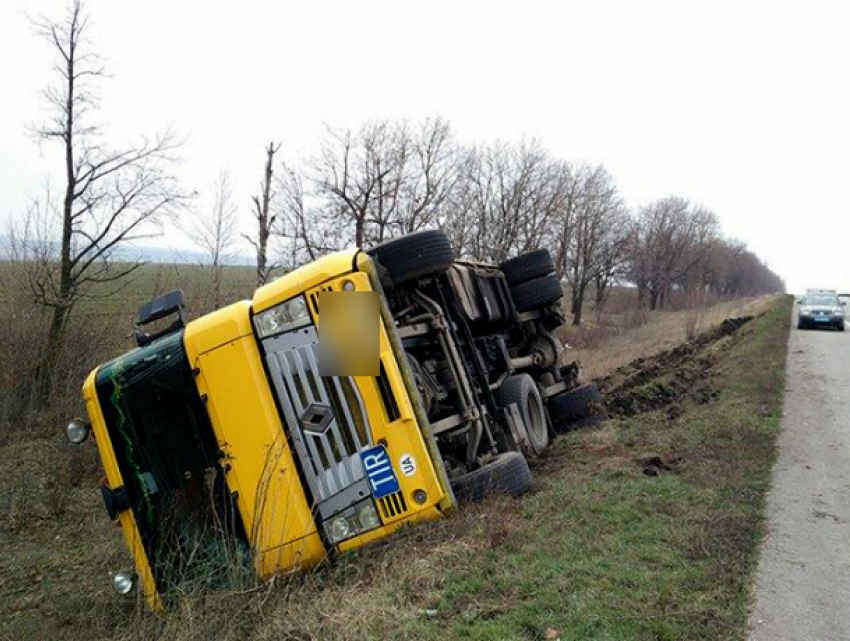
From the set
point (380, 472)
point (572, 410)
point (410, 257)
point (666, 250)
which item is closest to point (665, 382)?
point (572, 410)

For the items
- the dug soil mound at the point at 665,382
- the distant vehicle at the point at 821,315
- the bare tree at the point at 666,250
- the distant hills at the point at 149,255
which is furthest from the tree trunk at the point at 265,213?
the bare tree at the point at 666,250

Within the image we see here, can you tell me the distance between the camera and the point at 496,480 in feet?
15.9

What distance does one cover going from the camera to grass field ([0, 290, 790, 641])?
324 centimetres

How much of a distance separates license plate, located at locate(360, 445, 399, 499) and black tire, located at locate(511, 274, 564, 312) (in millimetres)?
4623

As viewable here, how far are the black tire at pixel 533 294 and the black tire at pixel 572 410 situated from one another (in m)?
1.20

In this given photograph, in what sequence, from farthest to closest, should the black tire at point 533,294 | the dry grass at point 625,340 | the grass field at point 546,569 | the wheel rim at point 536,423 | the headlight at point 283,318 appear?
the dry grass at point 625,340
the black tire at point 533,294
the wheel rim at point 536,423
the headlight at point 283,318
the grass field at point 546,569

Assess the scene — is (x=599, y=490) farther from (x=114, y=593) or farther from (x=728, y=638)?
(x=114, y=593)

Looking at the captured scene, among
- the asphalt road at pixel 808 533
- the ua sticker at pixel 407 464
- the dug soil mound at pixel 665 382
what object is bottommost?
the asphalt road at pixel 808 533

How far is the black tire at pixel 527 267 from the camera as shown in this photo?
8367 mm

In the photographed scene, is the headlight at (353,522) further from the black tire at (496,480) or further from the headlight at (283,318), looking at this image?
the headlight at (283,318)

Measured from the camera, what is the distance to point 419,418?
13.6 feet

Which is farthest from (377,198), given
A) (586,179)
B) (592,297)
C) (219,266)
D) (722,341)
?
(592,297)

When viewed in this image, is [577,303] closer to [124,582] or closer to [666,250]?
[666,250]

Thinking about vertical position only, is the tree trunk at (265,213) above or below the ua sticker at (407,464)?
above
